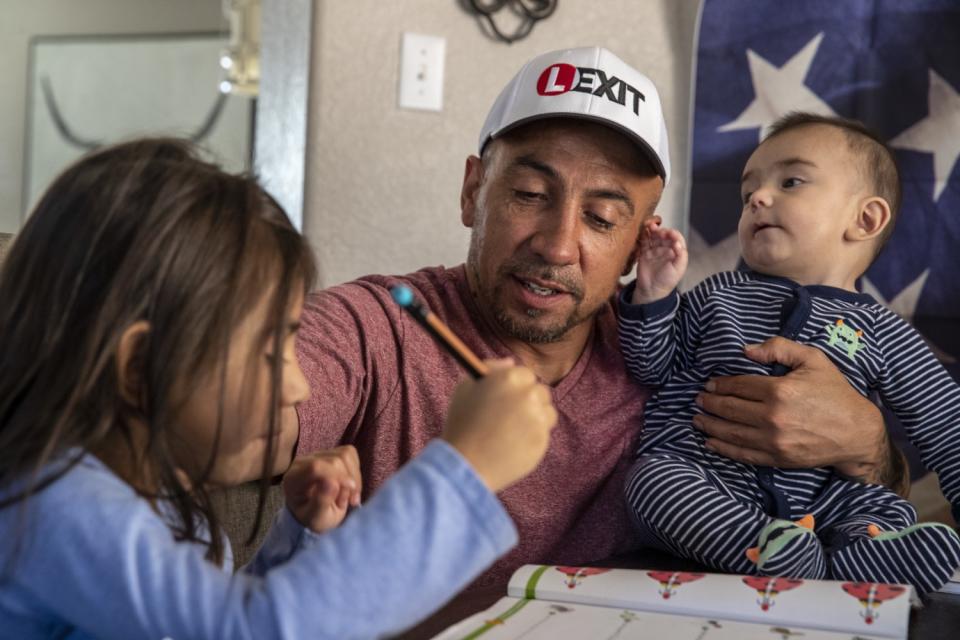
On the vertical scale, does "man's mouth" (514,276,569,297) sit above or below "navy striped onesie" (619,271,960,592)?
above

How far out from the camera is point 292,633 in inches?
25.5

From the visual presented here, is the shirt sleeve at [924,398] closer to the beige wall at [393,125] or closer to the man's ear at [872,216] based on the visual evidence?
the man's ear at [872,216]

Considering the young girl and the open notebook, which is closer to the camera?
the young girl

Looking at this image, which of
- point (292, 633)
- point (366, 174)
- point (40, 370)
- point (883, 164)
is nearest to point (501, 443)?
point (292, 633)

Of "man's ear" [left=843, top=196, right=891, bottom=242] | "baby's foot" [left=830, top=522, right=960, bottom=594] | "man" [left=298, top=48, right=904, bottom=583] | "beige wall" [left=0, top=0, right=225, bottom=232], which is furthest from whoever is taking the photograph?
"beige wall" [left=0, top=0, right=225, bottom=232]

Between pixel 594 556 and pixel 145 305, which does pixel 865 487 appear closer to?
pixel 594 556

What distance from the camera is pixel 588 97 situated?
57.0 inches

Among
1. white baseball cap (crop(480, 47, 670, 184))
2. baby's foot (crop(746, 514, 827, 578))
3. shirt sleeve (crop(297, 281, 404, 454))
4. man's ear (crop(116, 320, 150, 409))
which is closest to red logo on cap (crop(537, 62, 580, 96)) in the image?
white baseball cap (crop(480, 47, 670, 184))

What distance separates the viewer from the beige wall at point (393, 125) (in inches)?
80.7

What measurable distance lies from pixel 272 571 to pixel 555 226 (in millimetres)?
830

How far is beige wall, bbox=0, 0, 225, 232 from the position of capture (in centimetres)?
516

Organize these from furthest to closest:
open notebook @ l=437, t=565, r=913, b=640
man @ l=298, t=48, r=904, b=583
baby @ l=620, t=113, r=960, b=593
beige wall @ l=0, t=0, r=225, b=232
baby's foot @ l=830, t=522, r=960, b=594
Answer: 1. beige wall @ l=0, t=0, r=225, b=232
2. man @ l=298, t=48, r=904, b=583
3. baby @ l=620, t=113, r=960, b=593
4. baby's foot @ l=830, t=522, r=960, b=594
5. open notebook @ l=437, t=565, r=913, b=640

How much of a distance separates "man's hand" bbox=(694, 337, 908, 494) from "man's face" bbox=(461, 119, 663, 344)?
0.21m

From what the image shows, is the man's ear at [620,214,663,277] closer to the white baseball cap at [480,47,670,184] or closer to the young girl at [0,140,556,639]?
the white baseball cap at [480,47,670,184]
